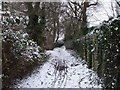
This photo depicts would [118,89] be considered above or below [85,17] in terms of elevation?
below

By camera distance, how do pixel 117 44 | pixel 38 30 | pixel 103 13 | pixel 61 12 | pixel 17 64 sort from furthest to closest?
pixel 61 12, pixel 103 13, pixel 38 30, pixel 17 64, pixel 117 44

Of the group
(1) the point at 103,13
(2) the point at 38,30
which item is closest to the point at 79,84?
(2) the point at 38,30

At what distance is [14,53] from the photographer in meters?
7.39

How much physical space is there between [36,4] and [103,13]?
7.94 m

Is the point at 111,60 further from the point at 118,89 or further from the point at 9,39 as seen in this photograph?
the point at 9,39

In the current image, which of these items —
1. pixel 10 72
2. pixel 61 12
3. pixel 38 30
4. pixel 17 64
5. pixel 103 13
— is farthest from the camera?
pixel 61 12

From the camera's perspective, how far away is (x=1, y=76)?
20.6ft

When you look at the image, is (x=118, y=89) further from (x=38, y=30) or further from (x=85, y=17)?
(x=85, y=17)

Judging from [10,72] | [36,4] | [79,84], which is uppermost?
[36,4]

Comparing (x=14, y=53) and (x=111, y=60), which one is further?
(x=14, y=53)

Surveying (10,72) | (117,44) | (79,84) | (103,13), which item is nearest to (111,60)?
(117,44)

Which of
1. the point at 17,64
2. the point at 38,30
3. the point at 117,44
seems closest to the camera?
the point at 117,44

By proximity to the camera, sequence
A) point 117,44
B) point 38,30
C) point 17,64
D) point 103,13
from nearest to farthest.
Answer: point 117,44 → point 17,64 → point 38,30 → point 103,13

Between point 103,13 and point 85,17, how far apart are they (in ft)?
5.93
